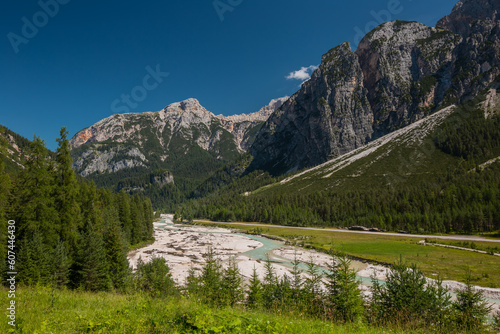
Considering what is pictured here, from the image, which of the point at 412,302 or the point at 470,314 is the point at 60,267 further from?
the point at 470,314

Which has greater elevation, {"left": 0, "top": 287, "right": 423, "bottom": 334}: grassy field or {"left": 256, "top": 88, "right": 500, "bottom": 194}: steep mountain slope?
{"left": 256, "top": 88, "right": 500, "bottom": 194}: steep mountain slope

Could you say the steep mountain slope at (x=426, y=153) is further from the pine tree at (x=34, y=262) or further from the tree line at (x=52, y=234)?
the pine tree at (x=34, y=262)

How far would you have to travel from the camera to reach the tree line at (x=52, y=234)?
22062 mm

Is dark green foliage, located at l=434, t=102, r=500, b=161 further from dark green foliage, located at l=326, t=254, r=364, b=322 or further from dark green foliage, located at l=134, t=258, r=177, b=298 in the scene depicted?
dark green foliage, located at l=134, t=258, r=177, b=298

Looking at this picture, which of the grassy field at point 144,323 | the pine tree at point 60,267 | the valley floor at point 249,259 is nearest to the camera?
the grassy field at point 144,323

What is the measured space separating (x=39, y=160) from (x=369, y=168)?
184 meters

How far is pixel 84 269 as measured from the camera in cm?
Result: 2439

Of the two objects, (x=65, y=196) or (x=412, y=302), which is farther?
(x=65, y=196)

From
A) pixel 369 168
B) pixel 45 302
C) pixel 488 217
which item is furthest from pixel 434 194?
pixel 45 302

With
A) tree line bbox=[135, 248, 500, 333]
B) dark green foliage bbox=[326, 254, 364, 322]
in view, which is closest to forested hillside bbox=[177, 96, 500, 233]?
tree line bbox=[135, 248, 500, 333]

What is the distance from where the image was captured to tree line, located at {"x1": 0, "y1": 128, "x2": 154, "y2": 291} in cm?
2206

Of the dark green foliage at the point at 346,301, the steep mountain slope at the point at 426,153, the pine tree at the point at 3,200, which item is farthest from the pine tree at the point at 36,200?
the steep mountain slope at the point at 426,153

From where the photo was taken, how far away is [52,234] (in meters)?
25.8

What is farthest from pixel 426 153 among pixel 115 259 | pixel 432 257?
pixel 115 259
